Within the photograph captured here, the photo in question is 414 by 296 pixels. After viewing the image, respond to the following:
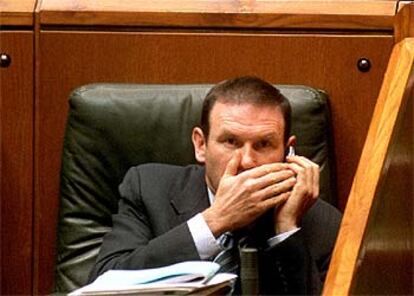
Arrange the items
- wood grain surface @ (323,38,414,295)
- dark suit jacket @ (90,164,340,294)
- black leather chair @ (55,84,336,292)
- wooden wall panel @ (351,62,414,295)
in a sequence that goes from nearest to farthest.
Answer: wood grain surface @ (323,38,414,295) < wooden wall panel @ (351,62,414,295) < dark suit jacket @ (90,164,340,294) < black leather chair @ (55,84,336,292)

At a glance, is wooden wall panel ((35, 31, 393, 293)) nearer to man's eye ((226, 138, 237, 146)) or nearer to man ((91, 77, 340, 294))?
man ((91, 77, 340, 294))

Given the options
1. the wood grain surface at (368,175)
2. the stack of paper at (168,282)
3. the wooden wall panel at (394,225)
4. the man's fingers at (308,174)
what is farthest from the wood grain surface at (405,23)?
the stack of paper at (168,282)

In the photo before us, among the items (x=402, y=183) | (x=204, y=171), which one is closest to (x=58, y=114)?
(x=204, y=171)

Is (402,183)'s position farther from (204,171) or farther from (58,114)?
(58,114)

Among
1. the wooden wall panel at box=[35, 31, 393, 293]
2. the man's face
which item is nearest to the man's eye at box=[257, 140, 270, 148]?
the man's face

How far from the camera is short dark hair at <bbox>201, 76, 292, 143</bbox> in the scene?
209 centimetres

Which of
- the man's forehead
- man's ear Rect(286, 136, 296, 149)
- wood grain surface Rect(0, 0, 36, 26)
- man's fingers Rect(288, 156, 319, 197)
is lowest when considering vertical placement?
man's fingers Rect(288, 156, 319, 197)

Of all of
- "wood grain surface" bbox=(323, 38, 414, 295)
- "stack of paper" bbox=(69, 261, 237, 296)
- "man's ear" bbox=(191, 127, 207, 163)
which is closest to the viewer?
"stack of paper" bbox=(69, 261, 237, 296)

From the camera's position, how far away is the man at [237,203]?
6.49 ft

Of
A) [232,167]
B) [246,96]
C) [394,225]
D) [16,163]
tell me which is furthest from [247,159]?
[16,163]

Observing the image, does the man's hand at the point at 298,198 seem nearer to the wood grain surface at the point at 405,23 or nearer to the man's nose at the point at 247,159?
the man's nose at the point at 247,159

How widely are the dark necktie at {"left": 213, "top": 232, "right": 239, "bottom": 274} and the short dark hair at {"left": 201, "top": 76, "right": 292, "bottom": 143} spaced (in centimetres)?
23

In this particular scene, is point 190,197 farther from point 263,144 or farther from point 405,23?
point 405,23

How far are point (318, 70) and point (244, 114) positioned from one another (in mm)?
546
